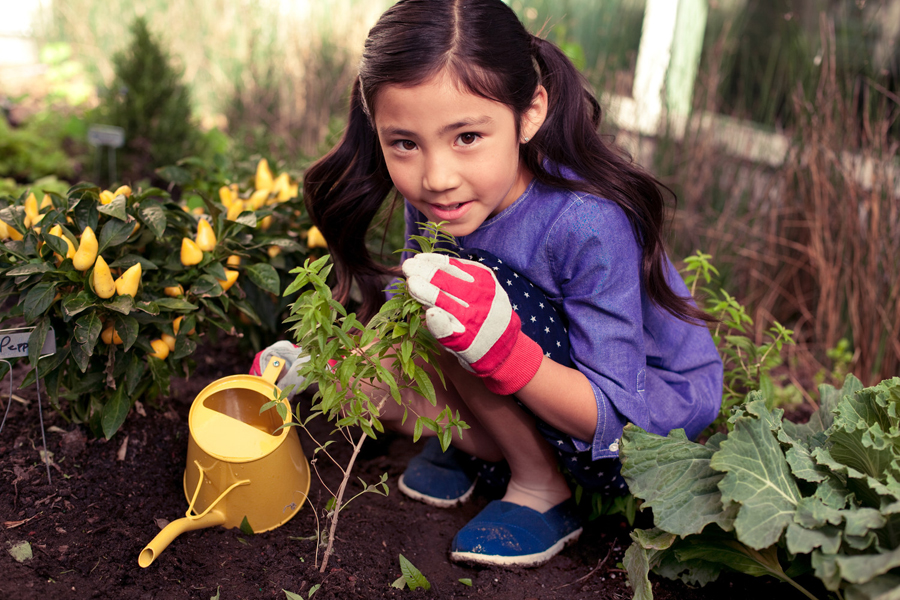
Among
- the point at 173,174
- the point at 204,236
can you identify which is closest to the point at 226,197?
the point at 173,174

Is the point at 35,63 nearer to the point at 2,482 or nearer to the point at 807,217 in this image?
the point at 2,482

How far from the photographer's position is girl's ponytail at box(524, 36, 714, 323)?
5.16ft

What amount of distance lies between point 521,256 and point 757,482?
0.69m

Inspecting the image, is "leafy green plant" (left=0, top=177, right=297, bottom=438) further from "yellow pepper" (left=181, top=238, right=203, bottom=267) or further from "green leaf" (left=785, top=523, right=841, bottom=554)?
"green leaf" (left=785, top=523, right=841, bottom=554)

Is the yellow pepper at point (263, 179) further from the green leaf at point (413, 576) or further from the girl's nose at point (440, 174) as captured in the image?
the green leaf at point (413, 576)

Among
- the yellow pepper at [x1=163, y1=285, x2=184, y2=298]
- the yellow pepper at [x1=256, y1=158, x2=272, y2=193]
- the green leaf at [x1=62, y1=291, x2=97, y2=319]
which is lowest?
the yellow pepper at [x1=163, y1=285, x2=184, y2=298]

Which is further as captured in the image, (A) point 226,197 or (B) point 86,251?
(A) point 226,197

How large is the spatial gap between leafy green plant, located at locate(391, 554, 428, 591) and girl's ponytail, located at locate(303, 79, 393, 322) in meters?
0.67

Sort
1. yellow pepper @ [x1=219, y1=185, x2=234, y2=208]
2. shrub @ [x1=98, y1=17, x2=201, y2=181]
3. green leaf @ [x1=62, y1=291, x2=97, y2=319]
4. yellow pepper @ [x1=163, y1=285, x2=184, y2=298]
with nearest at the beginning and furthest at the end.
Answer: green leaf @ [x1=62, y1=291, x2=97, y2=319]
yellow pepper @ [x1=163, y1=285, x2=184, y2=298]
yellow pepper @ [x1=219, y1=185, x2=234, y2=208]
shrub @ [x1=98, y1=17, x2=201, y2=181]

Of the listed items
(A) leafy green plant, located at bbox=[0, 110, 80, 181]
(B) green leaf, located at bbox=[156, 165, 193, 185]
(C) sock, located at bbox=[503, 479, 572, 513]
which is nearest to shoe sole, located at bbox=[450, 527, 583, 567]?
(C) sock, located at bbox=[503, 479, 572, 513]

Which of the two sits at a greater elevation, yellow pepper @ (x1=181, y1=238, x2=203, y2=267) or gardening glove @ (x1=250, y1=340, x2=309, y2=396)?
yellow pepper @ (x1=181, y1=238, x2=203, y2=267)

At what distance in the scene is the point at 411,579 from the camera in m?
1.43

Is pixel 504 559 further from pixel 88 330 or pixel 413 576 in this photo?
pixel 88 330

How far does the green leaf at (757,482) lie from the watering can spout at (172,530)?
104 centimetres
